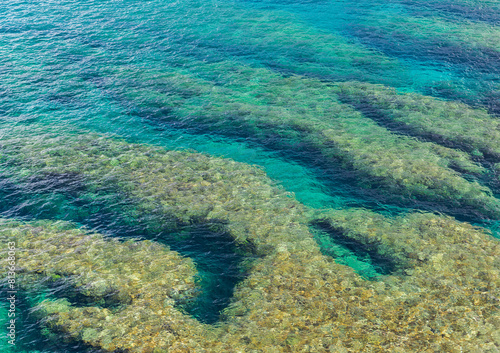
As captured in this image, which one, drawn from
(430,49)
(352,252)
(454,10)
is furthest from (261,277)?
(454,10)

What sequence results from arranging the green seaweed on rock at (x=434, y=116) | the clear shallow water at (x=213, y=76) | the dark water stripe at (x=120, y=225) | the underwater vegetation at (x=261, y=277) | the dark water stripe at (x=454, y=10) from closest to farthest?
the underwater vegetation at (x=261, y=277), the dark water stripe at (x=120, y=225), the clear shallow water at (x=213, y=76), the green seaweed on rock at (x=434, y=116), the dark water stripe at (x=454, y=10)

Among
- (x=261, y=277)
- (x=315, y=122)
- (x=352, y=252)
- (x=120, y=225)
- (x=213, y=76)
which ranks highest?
(x=213, y=76)

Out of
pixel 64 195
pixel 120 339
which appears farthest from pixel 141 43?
pixel 120 339

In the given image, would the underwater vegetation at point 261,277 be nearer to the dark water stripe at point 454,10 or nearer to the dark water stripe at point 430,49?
the dark water stripe at point 430,49

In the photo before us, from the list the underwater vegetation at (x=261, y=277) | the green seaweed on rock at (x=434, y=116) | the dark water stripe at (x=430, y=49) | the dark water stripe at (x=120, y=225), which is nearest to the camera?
the underwater vegetation at (x=261, y=277)

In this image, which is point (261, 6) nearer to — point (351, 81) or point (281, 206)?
point (351, 81)

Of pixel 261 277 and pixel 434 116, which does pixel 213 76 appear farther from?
pixel 261 277

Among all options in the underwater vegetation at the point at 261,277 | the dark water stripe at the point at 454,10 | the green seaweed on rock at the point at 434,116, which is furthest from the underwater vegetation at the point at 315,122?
the dark water stripe at the point at 454,10

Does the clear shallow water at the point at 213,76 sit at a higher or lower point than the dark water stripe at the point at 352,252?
higher
